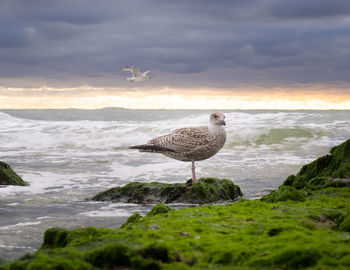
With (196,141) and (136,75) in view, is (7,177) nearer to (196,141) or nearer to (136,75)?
(196,141)

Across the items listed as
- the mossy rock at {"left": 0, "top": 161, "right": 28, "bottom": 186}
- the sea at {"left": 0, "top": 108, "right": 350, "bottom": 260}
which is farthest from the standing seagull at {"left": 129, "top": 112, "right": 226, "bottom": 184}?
the mossy rock at {"left": 0, "top": 161, "right": 28, "bottom": 186}

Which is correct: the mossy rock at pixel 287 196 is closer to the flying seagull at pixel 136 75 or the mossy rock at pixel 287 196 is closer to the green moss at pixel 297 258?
the green moss at pixel 297 258

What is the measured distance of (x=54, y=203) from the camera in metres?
9.03

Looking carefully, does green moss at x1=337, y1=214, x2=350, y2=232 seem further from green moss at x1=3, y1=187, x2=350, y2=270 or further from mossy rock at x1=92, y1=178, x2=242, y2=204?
mossy rock at x1=92, y1=178, x2=242, y2=204

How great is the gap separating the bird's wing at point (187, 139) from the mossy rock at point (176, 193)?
780 mm

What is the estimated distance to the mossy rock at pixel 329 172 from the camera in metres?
7.51

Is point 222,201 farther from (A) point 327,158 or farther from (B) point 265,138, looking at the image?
(B) point 265,138

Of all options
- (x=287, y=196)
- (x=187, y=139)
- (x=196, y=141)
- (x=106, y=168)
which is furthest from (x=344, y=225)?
(x=106, y=168)

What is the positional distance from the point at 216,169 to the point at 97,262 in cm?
1133

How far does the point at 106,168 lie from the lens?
1558 centimetres

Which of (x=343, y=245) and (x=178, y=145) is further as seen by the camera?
(x=178, y=145)

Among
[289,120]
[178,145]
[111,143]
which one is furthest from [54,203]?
[289,120]

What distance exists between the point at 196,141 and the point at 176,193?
113cm

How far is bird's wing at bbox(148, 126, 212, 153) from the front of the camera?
28.8 feet
